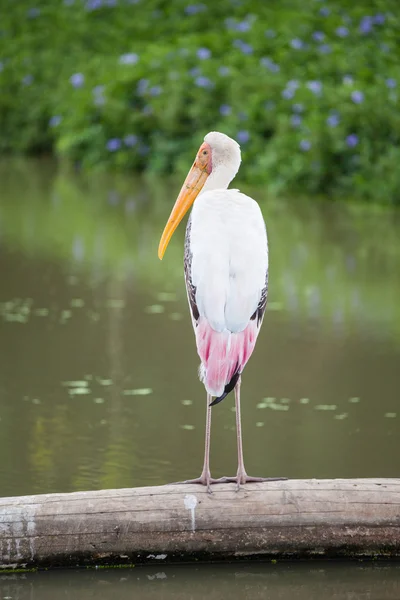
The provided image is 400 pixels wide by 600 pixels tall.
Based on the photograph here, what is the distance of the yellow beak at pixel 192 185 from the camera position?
4297 mm

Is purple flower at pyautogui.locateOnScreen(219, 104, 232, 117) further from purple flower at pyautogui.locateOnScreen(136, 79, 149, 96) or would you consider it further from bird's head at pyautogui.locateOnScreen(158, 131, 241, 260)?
bird's head at pyautogui.locateOnScreen(158, 131, 241, 260)

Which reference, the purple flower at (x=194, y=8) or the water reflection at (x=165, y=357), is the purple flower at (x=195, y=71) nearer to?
the purple flower at (x=194, y=8)

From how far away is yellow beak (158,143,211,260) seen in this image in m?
4.30

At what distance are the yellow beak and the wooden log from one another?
886mm

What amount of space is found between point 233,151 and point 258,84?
8262 mm

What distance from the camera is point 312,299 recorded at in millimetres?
7559

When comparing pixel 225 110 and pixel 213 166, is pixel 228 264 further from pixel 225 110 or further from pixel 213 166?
pixel 225 110

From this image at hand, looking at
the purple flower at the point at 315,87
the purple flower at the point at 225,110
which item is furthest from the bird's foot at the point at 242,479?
the purple flower at the point at 225,110

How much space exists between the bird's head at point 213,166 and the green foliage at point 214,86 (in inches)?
247

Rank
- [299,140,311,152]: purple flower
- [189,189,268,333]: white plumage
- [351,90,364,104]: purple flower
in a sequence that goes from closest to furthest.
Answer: [189,189,268,333]: white plumage < [299,140,311,152]: purple flower < [351,90,364,104]: purple flower

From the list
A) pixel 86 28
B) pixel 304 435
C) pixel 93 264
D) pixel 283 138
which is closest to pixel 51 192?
pixel 283 138

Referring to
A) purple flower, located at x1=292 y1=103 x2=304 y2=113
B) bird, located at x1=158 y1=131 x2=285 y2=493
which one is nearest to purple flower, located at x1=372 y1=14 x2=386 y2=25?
purple flower, located at x1=292 y1=103 x2=304 y2=113

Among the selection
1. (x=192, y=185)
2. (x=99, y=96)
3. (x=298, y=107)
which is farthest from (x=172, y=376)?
(x=99, y=96)

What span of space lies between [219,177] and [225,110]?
8273 mm
